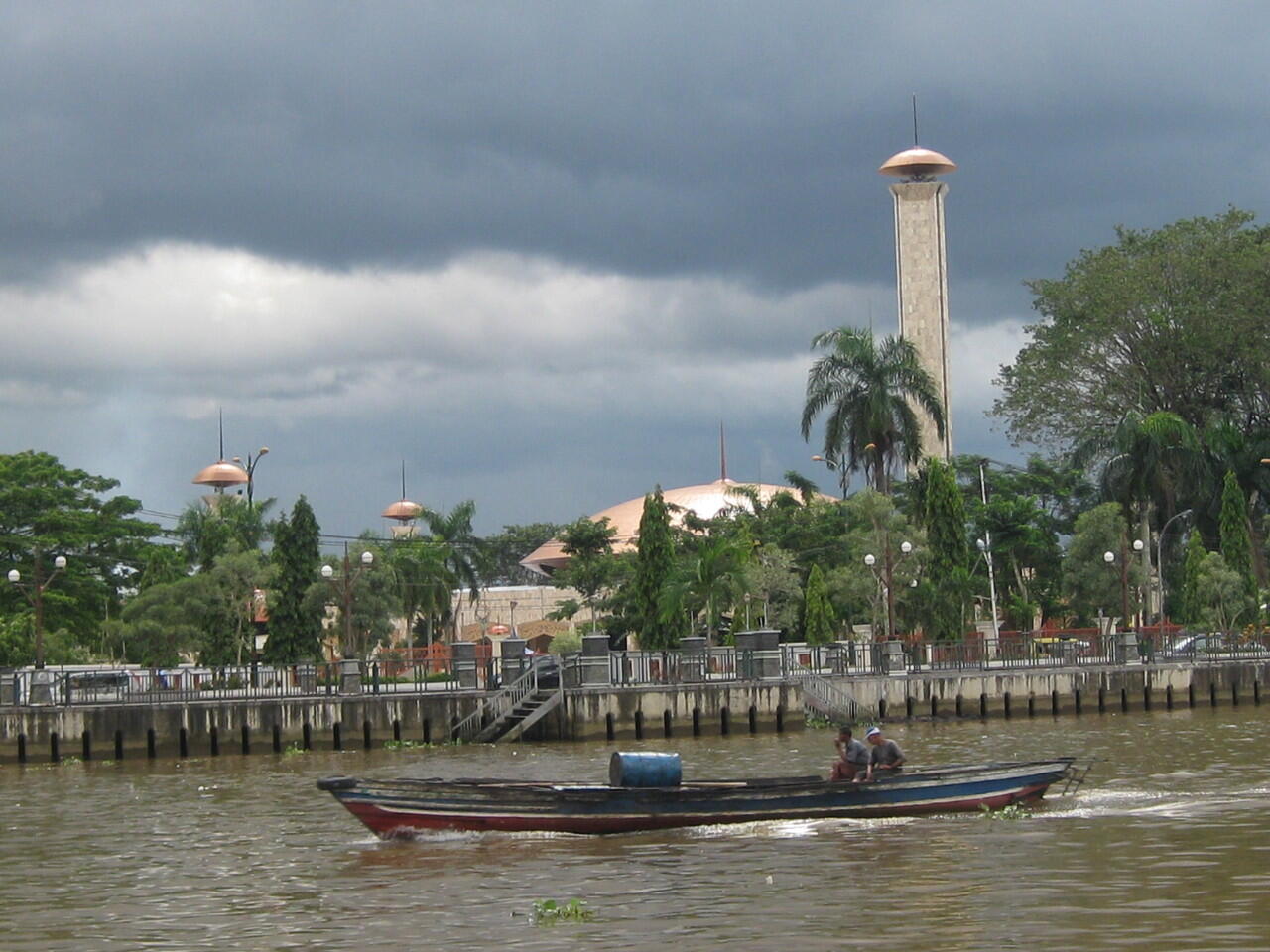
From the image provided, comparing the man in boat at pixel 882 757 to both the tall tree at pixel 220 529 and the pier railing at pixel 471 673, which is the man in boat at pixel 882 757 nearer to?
the pier railing at pixel 471 673

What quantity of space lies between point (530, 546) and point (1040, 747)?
78332 millimetres

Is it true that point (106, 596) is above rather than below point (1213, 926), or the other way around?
above

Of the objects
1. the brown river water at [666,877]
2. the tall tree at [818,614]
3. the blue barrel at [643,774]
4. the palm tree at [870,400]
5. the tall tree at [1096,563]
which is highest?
the palm tree at [870,400]

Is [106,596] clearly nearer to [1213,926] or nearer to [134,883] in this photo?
[134,883]

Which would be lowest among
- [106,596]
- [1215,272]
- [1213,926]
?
[1213,926]

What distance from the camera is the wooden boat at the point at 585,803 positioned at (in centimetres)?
2708

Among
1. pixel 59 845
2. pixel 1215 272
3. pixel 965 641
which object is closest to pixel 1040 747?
pixel 965 641

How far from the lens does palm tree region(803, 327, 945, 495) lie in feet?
255

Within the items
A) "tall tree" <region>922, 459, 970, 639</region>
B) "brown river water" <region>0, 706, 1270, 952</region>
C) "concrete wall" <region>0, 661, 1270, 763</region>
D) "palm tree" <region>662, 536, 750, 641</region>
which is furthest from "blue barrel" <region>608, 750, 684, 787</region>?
"tall tree" <region>922, 459, 970, 639</region>

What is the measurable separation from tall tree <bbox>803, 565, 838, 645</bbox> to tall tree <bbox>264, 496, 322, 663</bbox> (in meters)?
14.3

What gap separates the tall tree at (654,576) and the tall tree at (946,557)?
905cm

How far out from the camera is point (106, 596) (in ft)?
261

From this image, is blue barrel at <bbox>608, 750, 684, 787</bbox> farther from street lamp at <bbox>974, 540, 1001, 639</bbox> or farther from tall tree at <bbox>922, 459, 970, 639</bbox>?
tall tree at <bbox>922, 459, 970, 639</bbox>

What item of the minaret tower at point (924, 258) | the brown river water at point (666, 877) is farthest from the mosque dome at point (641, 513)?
the brown river water at point (666, 877)
